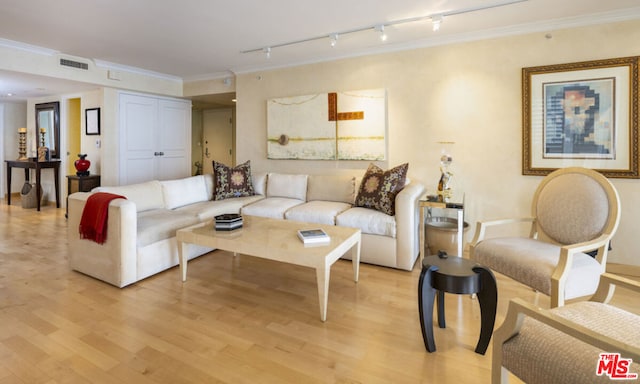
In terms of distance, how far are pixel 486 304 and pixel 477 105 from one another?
250cm

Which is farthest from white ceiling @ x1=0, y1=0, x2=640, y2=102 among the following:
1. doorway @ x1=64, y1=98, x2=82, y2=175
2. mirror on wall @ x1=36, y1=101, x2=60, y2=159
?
mirror on wall @ x1=36, y1=101, x2=60, y2=159

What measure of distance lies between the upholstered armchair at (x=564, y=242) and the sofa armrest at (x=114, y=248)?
2.69 metres

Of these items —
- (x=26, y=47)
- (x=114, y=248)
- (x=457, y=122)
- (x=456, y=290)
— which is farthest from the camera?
(x=26, y=47)

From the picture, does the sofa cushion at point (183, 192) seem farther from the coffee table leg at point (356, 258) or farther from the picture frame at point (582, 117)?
the picture frame at point (582, 117)

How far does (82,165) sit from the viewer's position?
A: 5426 millimetres

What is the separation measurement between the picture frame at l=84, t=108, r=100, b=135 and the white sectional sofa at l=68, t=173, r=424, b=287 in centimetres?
270

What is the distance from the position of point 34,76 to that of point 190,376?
15.8ft

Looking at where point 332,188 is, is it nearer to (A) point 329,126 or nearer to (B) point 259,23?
(A) point 329,126

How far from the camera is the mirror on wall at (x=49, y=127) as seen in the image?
6395 millimetres

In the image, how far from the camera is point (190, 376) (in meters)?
1.69

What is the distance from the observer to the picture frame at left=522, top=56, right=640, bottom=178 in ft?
10.0

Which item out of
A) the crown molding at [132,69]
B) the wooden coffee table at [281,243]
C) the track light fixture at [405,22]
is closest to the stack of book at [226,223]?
the wooden coffee table at [281,243]

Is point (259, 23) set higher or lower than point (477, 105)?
higher

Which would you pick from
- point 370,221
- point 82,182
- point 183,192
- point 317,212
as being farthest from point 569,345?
point 82,182
